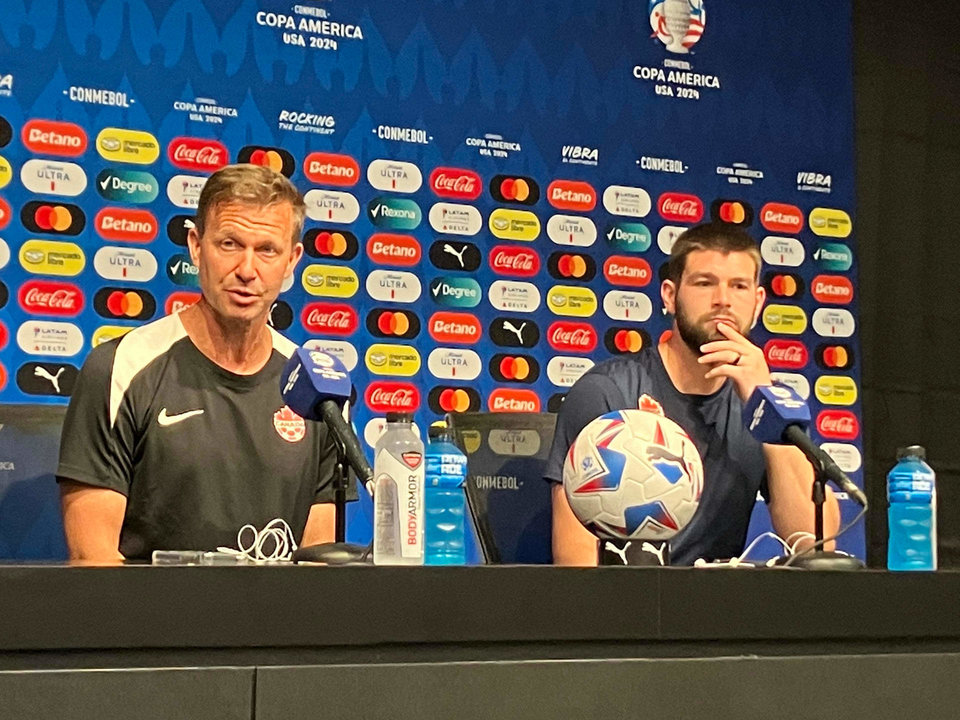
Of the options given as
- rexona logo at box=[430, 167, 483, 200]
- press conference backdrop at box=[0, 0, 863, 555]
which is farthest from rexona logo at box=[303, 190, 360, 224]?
rexona logo at box=[430, 167, 483, 200]

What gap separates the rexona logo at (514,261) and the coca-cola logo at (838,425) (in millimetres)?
943

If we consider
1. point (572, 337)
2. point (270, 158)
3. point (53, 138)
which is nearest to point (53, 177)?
point (53, 138)

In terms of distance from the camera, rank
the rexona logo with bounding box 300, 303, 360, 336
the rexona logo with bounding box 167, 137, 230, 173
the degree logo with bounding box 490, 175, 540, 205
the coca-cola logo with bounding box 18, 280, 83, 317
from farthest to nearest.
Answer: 1. the degree logo with bounding box 490, 175, 540, 205
2. the rexona logo with bounding box 300, 303, 360, 336
3. the rexona logo with bounding box 167, 137, 230, 173
4. the coca-cola logo with bounding box 18, 280, 83, 317

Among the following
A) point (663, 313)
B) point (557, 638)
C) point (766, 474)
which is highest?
point (663, 313)

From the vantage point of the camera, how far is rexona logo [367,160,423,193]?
3455 millimetres

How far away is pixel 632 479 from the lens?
1768 millimetres

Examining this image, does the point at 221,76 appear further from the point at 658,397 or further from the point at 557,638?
the point at 557,638

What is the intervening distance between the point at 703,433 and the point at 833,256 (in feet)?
4.24

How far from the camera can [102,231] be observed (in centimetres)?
319

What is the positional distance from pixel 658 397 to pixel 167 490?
1032 millimetres

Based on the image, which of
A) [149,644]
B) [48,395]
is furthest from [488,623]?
[48,395]

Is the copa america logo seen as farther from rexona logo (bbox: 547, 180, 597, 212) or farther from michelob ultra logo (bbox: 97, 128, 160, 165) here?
michelob ultra logo (bbox: 97, 128, 160, 165)

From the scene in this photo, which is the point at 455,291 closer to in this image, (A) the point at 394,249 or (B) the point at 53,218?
(A) the point at 394,249

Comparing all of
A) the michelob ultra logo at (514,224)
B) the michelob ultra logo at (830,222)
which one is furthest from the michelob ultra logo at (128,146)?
the michelob ultra logo at (830,222)
